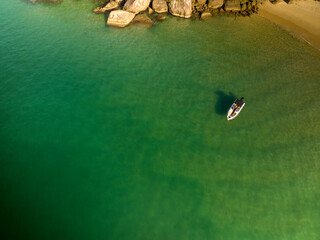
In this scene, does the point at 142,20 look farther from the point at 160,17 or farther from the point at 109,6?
the point at 109,6

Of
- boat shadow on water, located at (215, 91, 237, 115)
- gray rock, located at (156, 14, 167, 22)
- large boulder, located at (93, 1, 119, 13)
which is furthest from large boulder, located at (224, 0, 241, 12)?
large boulder, located at (93, 1, 119, 13)

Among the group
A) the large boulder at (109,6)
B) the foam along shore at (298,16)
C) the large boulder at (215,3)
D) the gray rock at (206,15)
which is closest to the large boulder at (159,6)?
the gray rock at (206,15)

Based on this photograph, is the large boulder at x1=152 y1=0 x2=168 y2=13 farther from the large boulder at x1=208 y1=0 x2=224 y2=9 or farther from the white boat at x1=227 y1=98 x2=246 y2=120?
the white boat at x1=227 y1=98 x2=246 y2=120

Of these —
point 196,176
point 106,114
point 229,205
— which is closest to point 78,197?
point 106,114

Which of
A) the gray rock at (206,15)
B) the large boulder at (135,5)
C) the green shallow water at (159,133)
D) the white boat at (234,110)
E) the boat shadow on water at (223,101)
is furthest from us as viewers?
the gray rock at (206,15)

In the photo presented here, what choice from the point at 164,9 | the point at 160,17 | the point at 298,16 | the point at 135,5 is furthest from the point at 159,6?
the point at 298,16

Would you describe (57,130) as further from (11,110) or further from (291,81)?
(291,81)

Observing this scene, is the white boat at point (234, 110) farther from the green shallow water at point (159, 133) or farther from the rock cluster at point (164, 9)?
the rock cluster at point (164, 9)
